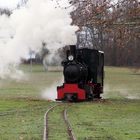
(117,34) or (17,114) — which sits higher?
(117,34)

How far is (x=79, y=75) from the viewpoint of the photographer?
90.2 ft

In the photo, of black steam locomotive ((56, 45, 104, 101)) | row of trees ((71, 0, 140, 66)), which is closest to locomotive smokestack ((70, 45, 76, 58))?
black steam locomotive ((56, 45, 104, 101))

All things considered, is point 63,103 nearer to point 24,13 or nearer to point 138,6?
point 138,6

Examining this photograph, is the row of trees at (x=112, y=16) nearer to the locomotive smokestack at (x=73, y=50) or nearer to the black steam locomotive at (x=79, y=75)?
the locomotive smokestack at (x=73, y=50)

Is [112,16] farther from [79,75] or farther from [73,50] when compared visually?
[79,75]

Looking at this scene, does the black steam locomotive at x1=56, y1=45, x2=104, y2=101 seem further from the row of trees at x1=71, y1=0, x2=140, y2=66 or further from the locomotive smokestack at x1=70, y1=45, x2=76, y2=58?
the row of trees at x1=71, y1=0, x2=140, y2=66

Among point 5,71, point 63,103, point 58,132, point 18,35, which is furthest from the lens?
point 5,71

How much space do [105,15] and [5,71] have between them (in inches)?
619

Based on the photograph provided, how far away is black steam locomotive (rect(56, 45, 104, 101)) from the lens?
27.6 m

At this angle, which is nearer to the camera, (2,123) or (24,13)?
(2,123)

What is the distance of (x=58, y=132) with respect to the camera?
1471cm

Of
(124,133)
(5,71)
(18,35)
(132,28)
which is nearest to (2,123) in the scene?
(124,133)

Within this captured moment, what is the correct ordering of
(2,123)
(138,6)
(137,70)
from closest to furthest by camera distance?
(2,123) < (138,6) < (137,70)

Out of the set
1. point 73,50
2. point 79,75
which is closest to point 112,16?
point 73,50
